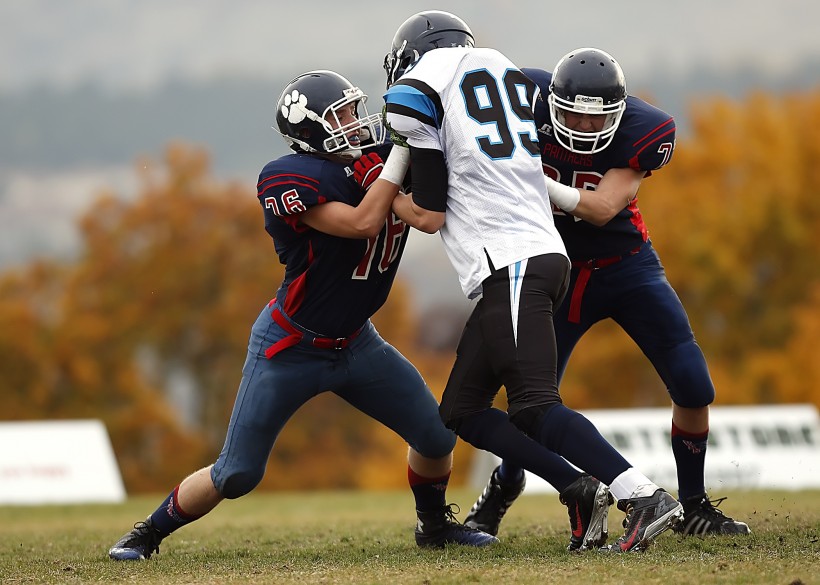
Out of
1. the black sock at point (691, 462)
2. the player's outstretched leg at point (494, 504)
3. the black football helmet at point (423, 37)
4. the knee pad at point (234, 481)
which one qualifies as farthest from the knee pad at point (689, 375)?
the knee pad at point (234, 481)

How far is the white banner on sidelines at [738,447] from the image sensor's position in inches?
482

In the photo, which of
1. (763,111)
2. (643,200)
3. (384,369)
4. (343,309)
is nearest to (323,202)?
(343,309)

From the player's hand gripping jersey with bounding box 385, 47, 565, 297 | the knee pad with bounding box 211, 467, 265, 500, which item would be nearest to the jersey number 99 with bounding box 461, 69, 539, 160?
the player's hand gripping jersey with bounding box 385, 47, 565, 297

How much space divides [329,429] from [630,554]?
25900mm

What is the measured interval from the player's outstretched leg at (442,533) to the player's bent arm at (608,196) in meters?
1.59

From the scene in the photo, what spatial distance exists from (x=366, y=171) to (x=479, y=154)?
0.66 meters

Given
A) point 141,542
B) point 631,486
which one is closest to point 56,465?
point 141,542

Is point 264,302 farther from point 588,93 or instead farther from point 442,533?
point 588,93

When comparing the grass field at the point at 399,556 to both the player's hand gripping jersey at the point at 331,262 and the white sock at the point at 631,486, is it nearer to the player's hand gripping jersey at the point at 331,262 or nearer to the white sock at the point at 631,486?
the white sock at the point at 631,486

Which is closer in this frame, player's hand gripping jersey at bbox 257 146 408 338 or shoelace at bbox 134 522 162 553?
player's hand gripping jersey at bbox 257 146 408 338

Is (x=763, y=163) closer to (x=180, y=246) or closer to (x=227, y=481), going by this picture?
(x=180, y=246)

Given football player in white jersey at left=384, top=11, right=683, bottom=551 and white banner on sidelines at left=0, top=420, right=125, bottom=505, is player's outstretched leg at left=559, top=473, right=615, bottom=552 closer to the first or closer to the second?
football player in white jersey at left=384, top=11, right=683, bottom=551

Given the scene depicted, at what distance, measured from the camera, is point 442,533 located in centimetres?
564

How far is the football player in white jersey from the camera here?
465 cm
